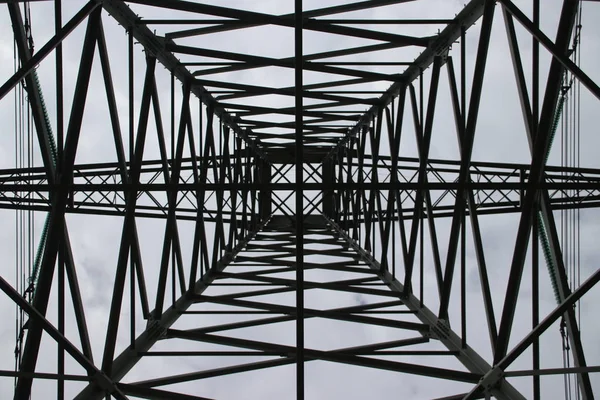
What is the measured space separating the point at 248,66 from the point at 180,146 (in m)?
3.97

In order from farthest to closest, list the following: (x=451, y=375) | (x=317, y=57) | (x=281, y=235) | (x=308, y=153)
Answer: (x=308, y=153), (x=281, y=235), (x=317, y=57), (x=451, y=375)

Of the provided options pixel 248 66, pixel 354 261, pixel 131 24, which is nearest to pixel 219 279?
pixel 354 261

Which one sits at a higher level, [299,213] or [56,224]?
[299,213]

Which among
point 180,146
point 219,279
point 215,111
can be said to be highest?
point 215,111

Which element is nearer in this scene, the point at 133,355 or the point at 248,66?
the point at 133,355

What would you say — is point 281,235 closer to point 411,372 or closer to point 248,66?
point 248,66

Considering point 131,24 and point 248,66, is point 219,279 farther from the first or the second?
point 131,24

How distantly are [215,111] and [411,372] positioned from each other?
10943mm

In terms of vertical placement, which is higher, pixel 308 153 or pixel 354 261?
pixel 308 153

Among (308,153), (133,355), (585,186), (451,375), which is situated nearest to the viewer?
(585,186)

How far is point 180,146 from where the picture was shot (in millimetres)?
12219

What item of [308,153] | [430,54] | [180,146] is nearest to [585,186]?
[430,54]

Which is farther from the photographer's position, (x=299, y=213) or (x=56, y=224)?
(x=56, y=224)

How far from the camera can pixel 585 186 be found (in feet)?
28.9
